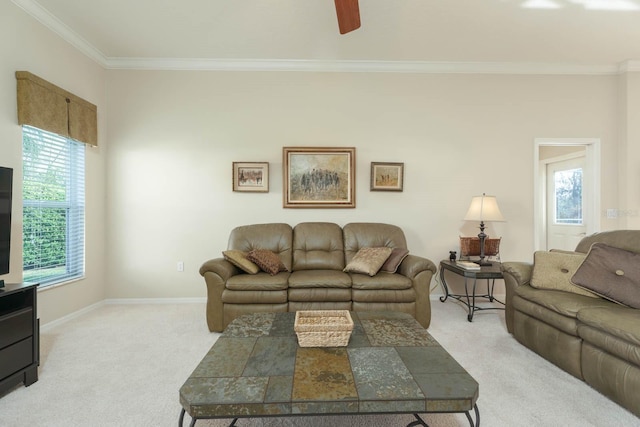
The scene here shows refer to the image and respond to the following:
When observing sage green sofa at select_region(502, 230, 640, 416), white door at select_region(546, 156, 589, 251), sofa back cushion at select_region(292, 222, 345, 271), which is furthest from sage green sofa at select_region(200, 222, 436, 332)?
white door at select_region(546, 156, 589, 251)

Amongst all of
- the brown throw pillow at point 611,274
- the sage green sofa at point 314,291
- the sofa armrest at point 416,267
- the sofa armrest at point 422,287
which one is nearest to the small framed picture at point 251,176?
the sage green sofa at point 314,291

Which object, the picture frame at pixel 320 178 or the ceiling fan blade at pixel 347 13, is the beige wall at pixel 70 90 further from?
the ceiling fan blade at pixel 347 13

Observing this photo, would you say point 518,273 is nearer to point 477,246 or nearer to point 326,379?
point 477,246

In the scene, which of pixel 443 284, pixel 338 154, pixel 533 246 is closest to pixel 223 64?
pixel 338 154

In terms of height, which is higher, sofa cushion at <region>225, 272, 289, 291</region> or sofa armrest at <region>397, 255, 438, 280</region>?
sofa armrest at <region>397, 255, 438, 280</region>

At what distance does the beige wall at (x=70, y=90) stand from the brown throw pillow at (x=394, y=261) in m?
3.29

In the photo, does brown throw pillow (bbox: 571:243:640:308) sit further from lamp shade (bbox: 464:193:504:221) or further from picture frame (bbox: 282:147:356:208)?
picture frame (bbox: 282:147:356:208)

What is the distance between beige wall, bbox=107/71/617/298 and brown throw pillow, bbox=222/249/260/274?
0.87 metres

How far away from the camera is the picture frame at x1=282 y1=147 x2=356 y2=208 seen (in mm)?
3736

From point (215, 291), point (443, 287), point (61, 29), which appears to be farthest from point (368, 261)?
point (61, 29)

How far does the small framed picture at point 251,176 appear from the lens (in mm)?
3713

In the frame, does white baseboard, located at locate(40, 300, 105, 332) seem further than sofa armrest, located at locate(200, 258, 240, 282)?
Yes

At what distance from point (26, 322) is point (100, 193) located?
2.07 m

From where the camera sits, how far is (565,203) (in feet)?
15.6
